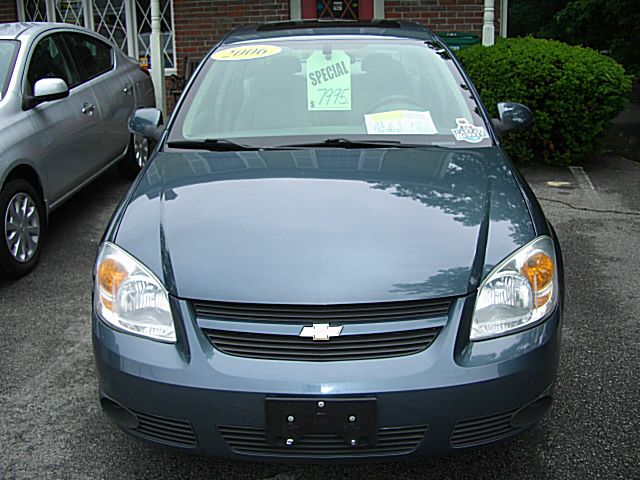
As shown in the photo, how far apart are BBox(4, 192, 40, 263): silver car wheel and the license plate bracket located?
9.80 ft

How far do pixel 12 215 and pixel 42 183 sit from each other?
41 centimetres

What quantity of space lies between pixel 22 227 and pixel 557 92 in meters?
4.80

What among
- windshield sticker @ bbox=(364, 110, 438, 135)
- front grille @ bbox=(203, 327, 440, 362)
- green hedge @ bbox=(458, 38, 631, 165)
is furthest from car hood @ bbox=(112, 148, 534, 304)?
green hedge @ bbox=(458, 38, 631, 165)

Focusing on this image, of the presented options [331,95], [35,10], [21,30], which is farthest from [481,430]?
[35,10]

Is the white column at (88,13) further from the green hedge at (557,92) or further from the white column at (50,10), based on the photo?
the green hedge at (557,92)

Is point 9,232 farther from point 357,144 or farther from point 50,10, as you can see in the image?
point 50,10

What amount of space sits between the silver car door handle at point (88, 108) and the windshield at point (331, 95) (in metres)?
2.09

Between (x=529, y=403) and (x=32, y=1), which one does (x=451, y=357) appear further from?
(x=32, y=1)

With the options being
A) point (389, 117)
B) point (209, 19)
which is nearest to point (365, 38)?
point (389, 117)

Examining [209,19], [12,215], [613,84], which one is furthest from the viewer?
[209,19]

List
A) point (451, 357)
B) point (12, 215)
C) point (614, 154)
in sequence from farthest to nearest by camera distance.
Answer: point (614, 154), point (12, 215), point (451, 357)

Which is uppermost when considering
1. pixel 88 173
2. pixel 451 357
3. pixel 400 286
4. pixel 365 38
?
pixel 365 38

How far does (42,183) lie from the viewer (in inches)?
200

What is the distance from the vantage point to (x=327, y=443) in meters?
2.33
